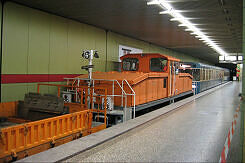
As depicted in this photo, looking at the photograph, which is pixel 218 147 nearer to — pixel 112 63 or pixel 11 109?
pixel 11 109

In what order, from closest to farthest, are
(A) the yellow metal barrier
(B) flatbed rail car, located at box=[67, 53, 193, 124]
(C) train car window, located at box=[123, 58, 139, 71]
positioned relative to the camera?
(A) the yellow metal barrier
(B) flatbed rail car, located at box=[67, 53, 193, 124]
(C) train car window, located at box=[123, 58, 139, 71]

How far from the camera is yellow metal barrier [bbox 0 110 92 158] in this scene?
4.30 metres

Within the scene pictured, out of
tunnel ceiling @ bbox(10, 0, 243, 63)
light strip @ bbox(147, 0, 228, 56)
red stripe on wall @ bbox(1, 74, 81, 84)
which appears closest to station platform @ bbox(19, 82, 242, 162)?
light strip @ bbox(147, 0, 228, 56)

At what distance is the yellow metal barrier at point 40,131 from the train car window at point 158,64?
5.94 m

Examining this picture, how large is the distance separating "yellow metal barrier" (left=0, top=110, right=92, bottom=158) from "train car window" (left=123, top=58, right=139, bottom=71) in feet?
19.7

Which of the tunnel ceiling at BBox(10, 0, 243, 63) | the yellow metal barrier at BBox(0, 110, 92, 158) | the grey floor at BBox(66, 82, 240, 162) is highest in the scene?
the tunnel ceiling at BBox(10, 0, 243, 63)

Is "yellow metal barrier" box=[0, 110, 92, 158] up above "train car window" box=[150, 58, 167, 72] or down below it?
below

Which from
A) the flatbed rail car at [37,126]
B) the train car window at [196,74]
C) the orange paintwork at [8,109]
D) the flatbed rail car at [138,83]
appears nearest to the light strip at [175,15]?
the flatbed rail car at [138,83]

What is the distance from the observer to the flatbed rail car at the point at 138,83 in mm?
8344

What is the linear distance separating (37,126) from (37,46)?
609cm

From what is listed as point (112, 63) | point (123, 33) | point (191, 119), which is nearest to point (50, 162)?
point (191, 119)

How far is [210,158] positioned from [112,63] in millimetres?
11293

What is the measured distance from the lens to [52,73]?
1088 centimetres

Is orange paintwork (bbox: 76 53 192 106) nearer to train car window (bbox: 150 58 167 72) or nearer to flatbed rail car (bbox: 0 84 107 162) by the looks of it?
train car window (bbox: 150 58 167 72)
